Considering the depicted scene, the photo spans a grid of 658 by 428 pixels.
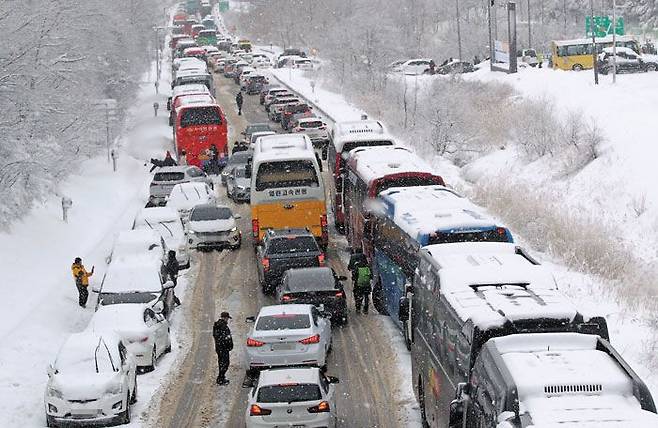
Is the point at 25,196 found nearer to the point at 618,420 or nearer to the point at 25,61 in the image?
the point at 25,61

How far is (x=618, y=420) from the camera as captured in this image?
33.9 ft

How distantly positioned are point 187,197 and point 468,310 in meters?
24.4

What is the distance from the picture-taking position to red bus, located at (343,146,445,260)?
88.2ft

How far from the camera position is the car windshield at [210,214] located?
108ft

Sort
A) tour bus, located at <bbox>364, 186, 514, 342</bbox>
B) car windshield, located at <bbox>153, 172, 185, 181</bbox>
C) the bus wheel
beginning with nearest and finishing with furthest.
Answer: tour bus, located at <bbox>364, 186, 514, 342</bbox>
the bus wheel
car windshield, located at <bbox>153, 172, 185, 181</bbox>

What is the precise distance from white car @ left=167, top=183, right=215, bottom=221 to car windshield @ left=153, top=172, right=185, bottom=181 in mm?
2339

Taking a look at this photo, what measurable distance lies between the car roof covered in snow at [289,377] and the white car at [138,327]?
4758mm

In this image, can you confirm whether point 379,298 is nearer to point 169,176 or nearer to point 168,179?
point 168,179

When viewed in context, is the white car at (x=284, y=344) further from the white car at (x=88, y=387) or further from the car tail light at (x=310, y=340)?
the white car at (x=88, y=387)

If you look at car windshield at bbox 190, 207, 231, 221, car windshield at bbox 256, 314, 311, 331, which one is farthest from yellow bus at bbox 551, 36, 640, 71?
car windshield at bbox 256, 314, 311, 331

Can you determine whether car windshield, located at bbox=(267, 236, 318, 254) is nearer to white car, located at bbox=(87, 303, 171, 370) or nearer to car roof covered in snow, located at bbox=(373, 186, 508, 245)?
car roof covered in snow, located at bbox=(373, 186, 508, 245)

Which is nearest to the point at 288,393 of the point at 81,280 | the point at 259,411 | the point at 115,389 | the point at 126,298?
the point at 259,411

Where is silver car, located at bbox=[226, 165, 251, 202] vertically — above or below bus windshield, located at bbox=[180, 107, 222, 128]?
below

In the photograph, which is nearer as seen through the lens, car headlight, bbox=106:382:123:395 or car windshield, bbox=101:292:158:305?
car headlight, bbox=106:382:123:395
